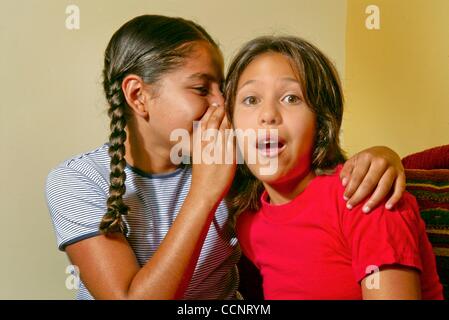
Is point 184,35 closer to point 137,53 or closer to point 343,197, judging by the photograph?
point 137,53

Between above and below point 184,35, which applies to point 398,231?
below

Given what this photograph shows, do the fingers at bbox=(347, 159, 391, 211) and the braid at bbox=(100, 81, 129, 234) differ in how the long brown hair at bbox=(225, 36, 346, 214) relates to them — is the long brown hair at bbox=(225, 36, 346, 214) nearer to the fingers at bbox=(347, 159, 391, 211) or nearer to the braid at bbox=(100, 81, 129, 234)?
the fingers at bbox=(347, 159, 391, 211)

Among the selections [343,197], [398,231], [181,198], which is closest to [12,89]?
[181,198]

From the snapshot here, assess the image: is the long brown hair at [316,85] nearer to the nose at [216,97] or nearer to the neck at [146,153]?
the nose at [216,97]

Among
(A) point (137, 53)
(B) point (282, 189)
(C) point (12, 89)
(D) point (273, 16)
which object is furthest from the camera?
(D) point (273, 16)

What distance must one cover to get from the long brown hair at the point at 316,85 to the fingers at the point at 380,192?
0.50ft

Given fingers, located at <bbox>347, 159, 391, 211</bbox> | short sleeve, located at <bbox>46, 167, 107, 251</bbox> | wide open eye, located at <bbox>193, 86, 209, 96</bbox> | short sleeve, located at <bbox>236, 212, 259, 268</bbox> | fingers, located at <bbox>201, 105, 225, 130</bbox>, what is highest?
wide open eye, located at <bbox>193, 86, 209, 96</bbox>

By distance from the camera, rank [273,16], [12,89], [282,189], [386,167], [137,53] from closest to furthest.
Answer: [386,167] < [282,189] < [137,53] < [12,89] < [273,16]

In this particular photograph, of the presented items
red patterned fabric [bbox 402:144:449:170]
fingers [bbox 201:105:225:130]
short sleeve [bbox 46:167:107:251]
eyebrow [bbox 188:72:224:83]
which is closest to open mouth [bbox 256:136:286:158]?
fingers [bbox 201:105:225:130]

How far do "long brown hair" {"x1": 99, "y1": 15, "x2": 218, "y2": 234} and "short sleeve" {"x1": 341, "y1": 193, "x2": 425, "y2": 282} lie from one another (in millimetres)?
464

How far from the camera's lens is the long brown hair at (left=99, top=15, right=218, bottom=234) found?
3.44 ft

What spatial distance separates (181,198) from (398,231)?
500mm

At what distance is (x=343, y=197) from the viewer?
0.83m
